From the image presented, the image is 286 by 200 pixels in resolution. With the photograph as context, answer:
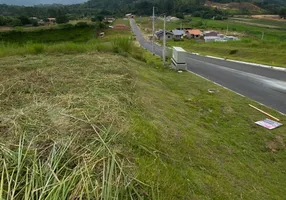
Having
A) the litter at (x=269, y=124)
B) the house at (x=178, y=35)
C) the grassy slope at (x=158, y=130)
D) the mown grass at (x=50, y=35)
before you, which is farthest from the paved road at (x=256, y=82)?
the house at (x=178, y=35)

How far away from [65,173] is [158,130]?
7.08 feet

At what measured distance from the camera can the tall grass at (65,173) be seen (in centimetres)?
213

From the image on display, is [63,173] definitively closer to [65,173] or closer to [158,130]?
[65,173]

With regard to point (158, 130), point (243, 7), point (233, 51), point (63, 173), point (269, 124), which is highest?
point (243, 7)

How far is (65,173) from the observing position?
2387 mm

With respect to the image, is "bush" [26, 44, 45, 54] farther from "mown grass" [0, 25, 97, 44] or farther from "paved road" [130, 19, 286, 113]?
"mown grass" [0, 25, 97, 44]

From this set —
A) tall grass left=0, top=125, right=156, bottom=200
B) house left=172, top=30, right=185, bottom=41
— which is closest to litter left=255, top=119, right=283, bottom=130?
tall grass left=0, top=125, right=156, bottom=200

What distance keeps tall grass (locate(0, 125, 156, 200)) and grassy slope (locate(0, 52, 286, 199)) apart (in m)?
0.20

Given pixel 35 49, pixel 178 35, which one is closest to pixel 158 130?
pixel 35 49

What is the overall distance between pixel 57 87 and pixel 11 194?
Answer: 346 centimetres

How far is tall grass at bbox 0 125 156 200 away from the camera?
2.13m

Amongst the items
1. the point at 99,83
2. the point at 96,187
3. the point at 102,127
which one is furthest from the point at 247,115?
the point at 96,187

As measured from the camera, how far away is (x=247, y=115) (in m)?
7.05

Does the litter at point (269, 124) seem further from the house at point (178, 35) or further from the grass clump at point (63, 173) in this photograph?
the house at point (178, 35)
